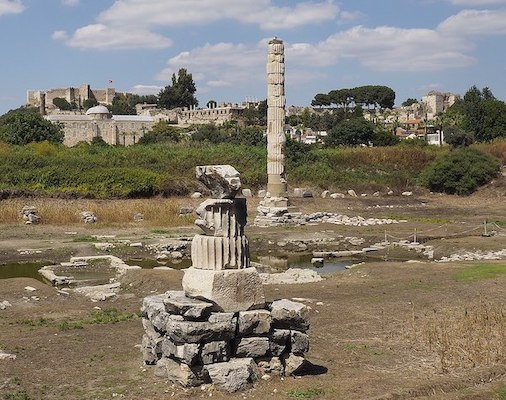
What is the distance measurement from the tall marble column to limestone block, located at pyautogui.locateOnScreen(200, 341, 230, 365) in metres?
23.3

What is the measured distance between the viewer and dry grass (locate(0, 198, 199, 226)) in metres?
30.0

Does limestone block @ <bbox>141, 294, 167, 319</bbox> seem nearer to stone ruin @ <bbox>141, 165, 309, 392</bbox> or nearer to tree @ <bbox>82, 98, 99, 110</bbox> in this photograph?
stone ruin @ <bbox>141, 165, 309, 392</bbox>

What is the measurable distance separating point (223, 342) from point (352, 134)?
6249cm

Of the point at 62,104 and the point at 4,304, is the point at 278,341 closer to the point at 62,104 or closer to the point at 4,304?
the point at 4,304

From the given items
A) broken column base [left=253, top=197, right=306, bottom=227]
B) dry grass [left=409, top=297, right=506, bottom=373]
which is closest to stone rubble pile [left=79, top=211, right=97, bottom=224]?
broken column base [left=253, top=197, right=306, bottom=227]

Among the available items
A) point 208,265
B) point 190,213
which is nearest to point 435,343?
point 208,265

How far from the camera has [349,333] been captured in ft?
38.0

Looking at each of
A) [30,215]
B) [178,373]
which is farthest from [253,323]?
[30,215]

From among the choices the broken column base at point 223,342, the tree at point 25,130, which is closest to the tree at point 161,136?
the tree at point 25,130

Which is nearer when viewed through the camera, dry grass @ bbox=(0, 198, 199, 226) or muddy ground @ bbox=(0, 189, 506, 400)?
muddy ground @ bbox=(0, 189, 506, 400)

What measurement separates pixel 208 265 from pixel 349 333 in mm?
3291

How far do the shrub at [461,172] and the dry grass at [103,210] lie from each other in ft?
52.6

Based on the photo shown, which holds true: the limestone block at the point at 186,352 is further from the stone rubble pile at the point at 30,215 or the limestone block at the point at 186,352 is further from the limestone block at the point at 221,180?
the stone rubble pile at the point at 30,215

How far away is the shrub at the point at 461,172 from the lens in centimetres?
4241
